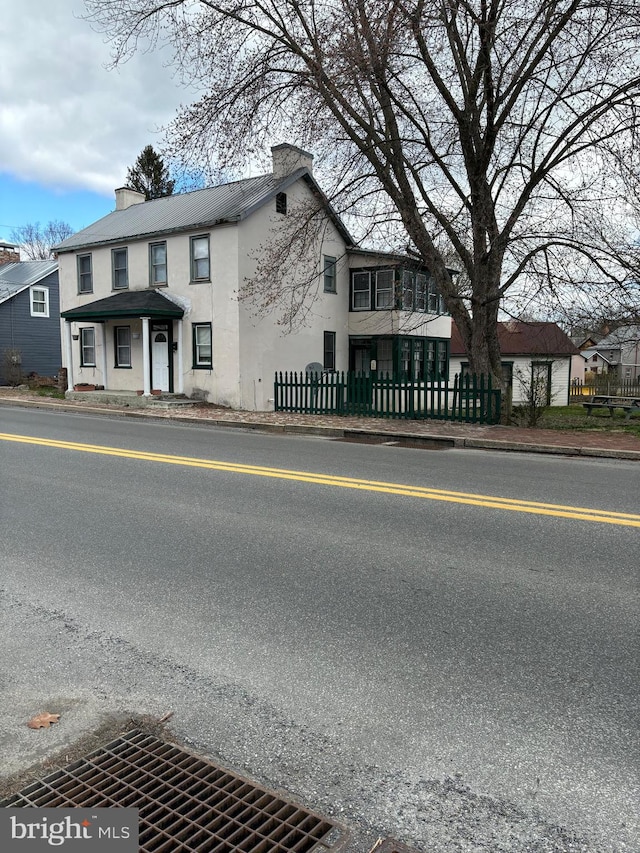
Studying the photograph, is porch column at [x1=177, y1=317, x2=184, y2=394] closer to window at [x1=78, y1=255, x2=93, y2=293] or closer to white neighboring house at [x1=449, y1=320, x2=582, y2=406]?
window at [x1=78, y1=255, x2=93, y2=293]

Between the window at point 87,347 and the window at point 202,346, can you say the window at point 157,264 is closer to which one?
the window at point 202,346

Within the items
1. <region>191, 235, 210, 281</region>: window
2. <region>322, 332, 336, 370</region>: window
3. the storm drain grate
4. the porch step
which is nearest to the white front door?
the porch step

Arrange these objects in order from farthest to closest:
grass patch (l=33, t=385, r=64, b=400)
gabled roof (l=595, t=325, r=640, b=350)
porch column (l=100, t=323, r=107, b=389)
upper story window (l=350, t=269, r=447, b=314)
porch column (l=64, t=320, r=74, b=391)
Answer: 1. upper story window (l=350, t=269, r=447, b=314)
2. porch column (l=64, t=320, r=74, b=391)
3. grass patch (l=33, t=385, r=64, b=400)
4. porch column (l=100, t=323, r=107, b=389)
5. gabled roof (l=595, t=325, r=640, b=350)

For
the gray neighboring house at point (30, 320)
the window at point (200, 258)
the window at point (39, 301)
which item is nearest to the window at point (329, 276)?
the window at point (200, 258)

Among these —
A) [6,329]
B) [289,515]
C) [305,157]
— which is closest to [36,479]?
[289,515]

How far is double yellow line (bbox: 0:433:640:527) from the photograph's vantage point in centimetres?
657

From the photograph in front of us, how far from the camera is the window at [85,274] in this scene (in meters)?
25.1

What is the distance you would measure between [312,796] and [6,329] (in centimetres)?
3349

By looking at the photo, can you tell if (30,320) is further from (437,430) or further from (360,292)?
(437,430)

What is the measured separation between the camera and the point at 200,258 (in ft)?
70.3

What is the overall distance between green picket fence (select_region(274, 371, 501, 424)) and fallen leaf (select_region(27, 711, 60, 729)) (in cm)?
1372

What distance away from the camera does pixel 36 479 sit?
8.22 metres

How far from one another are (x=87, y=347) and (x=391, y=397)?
1408 cm

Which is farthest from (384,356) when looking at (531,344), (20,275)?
(20,275)
